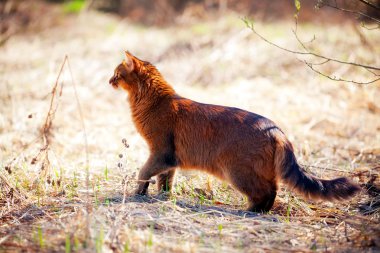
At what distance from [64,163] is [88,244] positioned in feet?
8.61

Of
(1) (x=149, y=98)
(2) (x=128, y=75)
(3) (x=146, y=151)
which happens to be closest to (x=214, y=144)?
(1) (x=149, y=98)

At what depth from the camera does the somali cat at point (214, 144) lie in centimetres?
407

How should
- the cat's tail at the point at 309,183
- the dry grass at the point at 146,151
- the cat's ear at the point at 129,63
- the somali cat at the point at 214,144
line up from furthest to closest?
the cat's ear at the point at 129,63 → the somali cat at the point at 214,144 → the cat's tail at the point at 309,183 → the dry grass at the point at 146,151

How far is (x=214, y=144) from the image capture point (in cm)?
446

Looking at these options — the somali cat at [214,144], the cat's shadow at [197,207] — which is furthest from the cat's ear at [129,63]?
the cat's shadow at [197,207]

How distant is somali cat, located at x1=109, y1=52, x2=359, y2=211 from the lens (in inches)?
160

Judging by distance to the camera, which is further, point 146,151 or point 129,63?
point 146,151

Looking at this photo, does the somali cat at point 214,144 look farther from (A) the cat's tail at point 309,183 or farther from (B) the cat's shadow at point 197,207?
(B) the cat's shadow at point 197,207

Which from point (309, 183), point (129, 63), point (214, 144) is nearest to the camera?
point (309, 183)

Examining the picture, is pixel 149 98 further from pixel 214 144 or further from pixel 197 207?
pixel 197 207

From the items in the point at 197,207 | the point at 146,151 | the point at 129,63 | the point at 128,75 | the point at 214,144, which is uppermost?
the point at 129,63

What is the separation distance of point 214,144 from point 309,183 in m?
0.99

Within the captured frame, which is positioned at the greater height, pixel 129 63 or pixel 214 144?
pixel 129 63

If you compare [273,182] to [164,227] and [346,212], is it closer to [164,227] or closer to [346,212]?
[346,212]
